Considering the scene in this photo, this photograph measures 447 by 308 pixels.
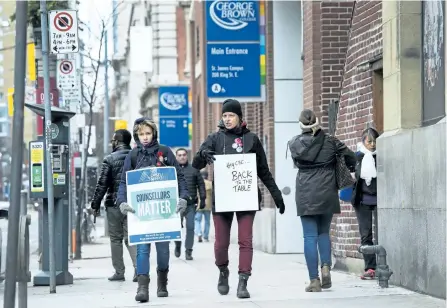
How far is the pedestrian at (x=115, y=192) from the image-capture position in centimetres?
1330

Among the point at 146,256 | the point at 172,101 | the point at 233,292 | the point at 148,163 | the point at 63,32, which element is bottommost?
the point at 233,292

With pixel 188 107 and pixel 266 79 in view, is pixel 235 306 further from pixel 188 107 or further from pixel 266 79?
pixel 188 107

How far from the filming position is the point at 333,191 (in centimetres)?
1127

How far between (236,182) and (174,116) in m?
28.0

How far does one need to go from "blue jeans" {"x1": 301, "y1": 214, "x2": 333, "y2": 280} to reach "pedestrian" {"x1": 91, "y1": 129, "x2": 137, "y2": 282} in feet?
9.15

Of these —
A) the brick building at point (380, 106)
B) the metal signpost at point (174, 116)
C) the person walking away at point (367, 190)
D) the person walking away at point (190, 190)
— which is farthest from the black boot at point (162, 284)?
the metal signpost at point (174, 116)

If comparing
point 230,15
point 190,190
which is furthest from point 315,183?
point 230,15

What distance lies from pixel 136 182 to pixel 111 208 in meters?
2.96

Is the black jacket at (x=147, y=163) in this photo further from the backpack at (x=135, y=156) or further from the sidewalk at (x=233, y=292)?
the sidewalk at (x=233, y=292)

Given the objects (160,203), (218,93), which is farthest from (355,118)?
(218,93)

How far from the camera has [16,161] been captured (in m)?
7.04

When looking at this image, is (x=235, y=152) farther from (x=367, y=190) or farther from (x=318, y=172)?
(x=367, y=190)

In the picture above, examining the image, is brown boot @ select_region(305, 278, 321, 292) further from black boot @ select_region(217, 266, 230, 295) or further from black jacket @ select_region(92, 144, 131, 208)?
black jacket @ select_region(92, 144, 131, 208)

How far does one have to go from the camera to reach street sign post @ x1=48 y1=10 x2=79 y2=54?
511 inches
